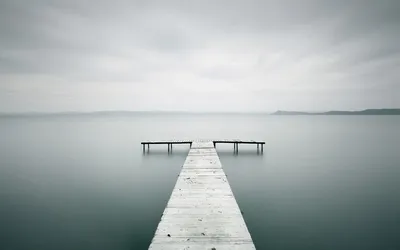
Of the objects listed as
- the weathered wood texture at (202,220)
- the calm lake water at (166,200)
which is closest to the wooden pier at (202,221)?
the weathered wood texture at (202,220)

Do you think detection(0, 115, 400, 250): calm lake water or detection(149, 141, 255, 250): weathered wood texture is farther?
detection(0, 115, 400, 250): calm lake water

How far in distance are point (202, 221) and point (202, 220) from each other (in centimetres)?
6

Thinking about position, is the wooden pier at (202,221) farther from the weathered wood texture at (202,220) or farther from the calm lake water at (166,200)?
the calm lake water at (166,200)

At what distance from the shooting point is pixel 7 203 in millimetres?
12609

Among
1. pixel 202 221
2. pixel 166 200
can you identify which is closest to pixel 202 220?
pixel 202 221

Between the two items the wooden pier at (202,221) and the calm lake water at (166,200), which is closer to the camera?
the wooden pier at (202,221)

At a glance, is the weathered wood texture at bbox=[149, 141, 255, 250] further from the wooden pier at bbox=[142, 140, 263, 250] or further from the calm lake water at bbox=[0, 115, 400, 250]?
the calm lake water at bbox=[0, 115, 400, 250]

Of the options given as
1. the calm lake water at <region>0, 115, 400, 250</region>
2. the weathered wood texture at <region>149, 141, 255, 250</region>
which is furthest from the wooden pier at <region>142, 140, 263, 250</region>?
the calm lake water at <region>0, 115, 400, 250</region>

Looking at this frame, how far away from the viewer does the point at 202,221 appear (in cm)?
663

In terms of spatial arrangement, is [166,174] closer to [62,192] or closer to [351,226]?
[62,192]

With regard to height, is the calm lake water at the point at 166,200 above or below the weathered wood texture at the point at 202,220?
below

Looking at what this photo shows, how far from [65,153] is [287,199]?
82.1 feet

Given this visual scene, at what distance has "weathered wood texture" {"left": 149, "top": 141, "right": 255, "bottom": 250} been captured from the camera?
18.2ft

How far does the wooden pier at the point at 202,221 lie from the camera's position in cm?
553
